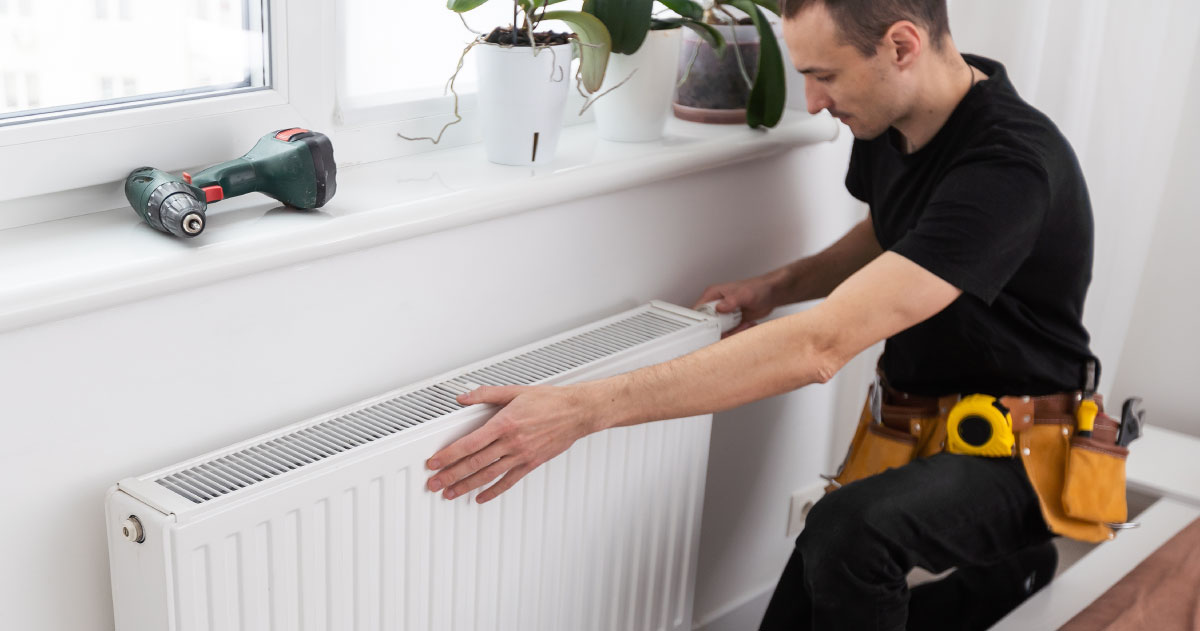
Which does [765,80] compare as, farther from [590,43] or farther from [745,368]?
[745,368]

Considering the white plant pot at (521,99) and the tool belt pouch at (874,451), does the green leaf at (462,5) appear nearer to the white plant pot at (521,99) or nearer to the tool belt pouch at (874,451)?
the white plant pot at (521,99)

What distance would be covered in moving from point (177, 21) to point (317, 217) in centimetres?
24

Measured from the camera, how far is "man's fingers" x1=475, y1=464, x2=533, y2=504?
115cm

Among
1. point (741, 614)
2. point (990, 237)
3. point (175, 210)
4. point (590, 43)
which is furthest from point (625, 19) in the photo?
point (741, 614)

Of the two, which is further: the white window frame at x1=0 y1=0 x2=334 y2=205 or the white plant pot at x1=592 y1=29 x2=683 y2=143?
the white plant pot at x1=592 y1=29 x2=683 y2=143

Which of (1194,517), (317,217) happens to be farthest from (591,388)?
(1194,517)

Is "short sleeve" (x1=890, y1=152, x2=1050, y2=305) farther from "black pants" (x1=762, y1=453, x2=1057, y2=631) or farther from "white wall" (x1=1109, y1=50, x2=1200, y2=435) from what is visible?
"white wall" (x1=1109, y1=50, x2=1200, y2=435)

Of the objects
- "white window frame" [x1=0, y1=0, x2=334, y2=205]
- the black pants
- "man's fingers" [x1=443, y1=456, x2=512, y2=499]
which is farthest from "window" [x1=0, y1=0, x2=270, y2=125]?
the black pants

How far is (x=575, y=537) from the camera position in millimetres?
1315

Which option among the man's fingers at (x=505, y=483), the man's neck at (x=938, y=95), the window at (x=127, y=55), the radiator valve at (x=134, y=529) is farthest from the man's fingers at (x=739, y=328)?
the radiator valve at (x=134, y=529)

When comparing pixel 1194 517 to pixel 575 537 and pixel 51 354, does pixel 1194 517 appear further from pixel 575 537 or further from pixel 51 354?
pixel 51 354

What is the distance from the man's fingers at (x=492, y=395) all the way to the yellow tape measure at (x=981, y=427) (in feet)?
2.09

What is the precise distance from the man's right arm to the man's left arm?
249 mm

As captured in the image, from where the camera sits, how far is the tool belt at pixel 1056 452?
57.0 inches
